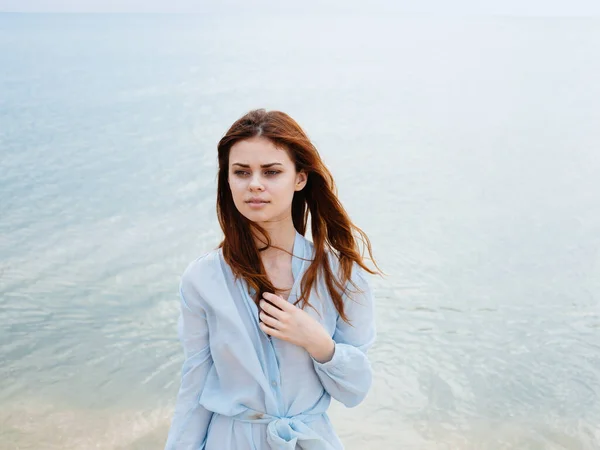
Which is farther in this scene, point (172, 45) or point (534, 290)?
point (172, 45)

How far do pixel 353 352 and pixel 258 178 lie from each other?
1.36ft

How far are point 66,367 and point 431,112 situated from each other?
918 cm

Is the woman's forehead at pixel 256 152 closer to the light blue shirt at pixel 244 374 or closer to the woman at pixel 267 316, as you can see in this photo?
the woman at pixel 267 316

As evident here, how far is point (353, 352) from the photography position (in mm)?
1802

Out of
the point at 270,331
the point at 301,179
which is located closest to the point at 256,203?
the point at 301,179

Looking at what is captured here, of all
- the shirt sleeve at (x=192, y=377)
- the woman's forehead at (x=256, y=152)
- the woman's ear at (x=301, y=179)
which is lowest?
the shirt sleeve at (x=192, y=377)

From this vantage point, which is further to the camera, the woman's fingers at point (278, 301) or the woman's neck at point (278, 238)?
the woman's neck at point (278, 238)

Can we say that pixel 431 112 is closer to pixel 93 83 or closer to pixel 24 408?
pixel 93 83

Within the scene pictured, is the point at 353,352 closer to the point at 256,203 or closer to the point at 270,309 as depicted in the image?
the point at 270,309

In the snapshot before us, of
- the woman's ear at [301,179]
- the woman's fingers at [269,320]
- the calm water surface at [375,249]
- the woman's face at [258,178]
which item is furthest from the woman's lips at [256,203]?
the calm water surface at [375,249]

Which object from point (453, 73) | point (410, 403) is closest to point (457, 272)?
point (410, 403)

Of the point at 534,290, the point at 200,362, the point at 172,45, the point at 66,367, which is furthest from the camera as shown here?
the point at 172,45

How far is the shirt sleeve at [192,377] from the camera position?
1804 millimetres

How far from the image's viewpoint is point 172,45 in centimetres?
2508
